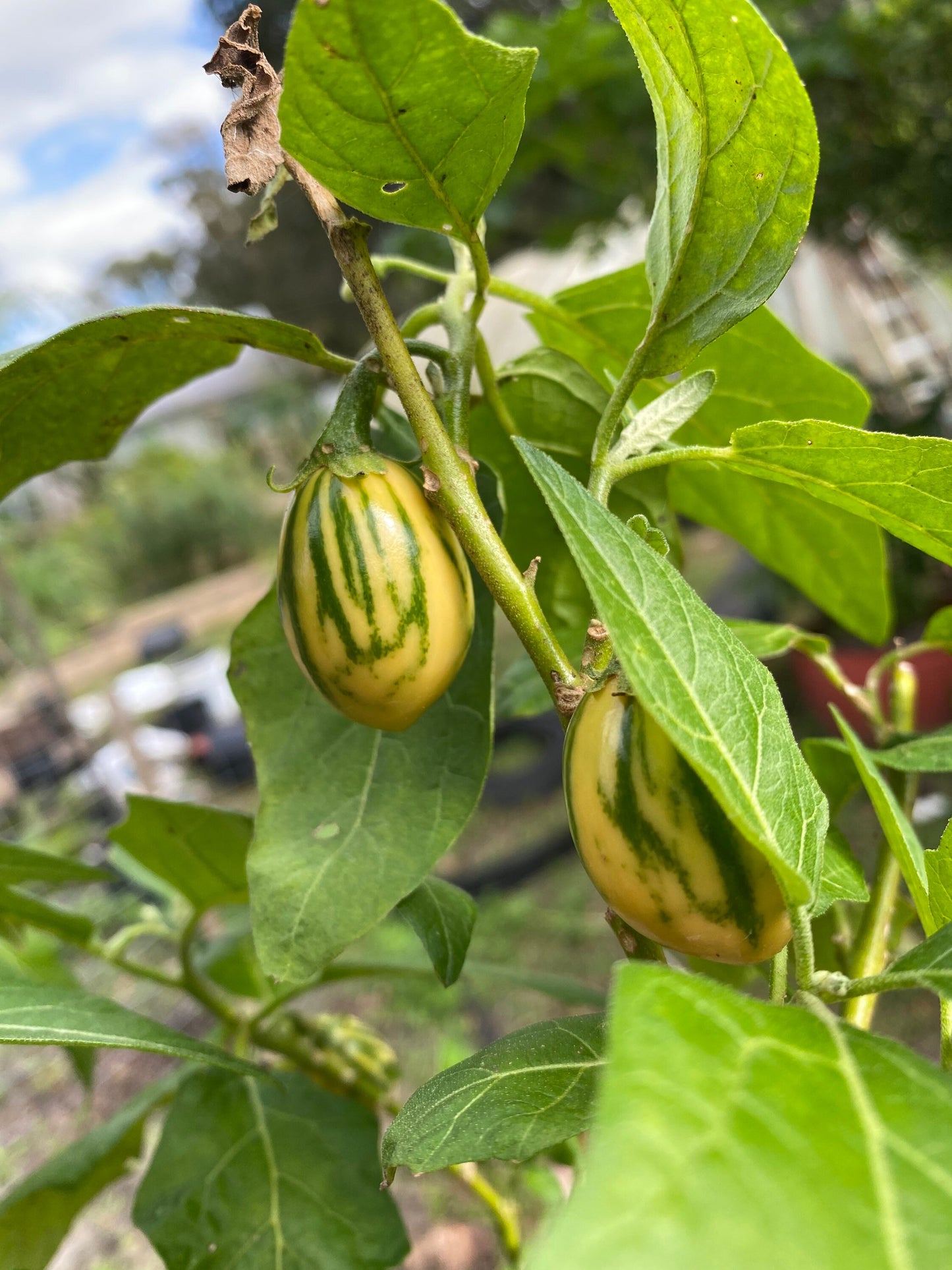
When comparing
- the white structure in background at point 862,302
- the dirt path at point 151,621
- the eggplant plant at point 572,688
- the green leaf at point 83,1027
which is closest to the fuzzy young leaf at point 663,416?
the eggplant plant at point 572,688

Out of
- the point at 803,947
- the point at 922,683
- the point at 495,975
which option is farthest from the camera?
the point at 922,683

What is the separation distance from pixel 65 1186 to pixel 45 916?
128 mm

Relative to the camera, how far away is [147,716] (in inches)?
130

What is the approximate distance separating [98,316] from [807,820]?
24 cm

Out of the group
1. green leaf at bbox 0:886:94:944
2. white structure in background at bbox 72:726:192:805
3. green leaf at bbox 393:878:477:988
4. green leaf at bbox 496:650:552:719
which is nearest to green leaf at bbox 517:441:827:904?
green leaf at bbox 393:878:477:988

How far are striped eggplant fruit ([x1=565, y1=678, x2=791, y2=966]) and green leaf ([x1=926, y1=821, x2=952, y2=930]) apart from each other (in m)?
0.05

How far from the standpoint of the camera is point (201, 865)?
1.57ft

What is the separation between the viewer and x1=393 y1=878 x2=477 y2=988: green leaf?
31 cm

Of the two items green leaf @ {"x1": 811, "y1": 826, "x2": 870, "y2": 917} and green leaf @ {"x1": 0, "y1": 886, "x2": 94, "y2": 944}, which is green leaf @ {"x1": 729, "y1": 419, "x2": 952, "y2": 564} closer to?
green leaf @ {"x1": 811, "y1": 826, "x2": 870, "y2": 917}

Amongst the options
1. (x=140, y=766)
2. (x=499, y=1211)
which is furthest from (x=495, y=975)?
(x=140, y=766)

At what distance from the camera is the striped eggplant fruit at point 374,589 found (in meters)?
0.28

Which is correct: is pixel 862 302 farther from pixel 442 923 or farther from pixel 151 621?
pixel 151 621

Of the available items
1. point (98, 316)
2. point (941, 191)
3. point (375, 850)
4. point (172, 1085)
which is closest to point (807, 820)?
point (375, 850)

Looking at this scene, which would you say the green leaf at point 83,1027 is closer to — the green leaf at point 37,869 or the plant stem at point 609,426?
the green leaf at point 37,869
